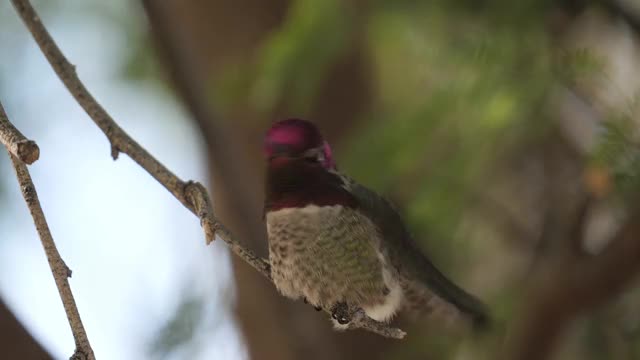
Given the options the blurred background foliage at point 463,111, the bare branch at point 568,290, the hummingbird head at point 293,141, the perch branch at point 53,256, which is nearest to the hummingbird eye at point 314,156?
the hummingbird head at point 293,141

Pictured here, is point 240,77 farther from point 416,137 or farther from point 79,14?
point 79,14

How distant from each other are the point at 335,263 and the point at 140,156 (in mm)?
249

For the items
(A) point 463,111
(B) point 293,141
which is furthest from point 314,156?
(A) point 463,111

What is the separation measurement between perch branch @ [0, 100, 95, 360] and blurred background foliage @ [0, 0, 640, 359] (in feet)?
2.44

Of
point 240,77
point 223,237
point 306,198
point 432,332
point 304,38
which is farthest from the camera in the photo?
point 432,332

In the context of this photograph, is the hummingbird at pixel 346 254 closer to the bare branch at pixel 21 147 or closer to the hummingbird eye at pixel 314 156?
the hummingbird eye at pixel 314 156

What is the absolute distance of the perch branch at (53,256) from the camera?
34.5 inches

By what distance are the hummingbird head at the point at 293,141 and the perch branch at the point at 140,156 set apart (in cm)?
8

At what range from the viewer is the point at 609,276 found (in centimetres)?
169

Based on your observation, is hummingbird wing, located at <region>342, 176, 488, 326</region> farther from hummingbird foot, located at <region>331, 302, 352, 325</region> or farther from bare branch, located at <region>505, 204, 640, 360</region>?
bare branch, located at <region>505, 204, 640, 360</region>

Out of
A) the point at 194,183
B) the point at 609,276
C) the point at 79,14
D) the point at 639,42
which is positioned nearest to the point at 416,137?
the point at 609,276

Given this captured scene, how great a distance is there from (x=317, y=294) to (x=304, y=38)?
570 millimetres

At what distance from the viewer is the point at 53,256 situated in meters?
0.91

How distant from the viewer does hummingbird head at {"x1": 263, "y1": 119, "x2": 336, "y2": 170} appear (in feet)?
3.23
